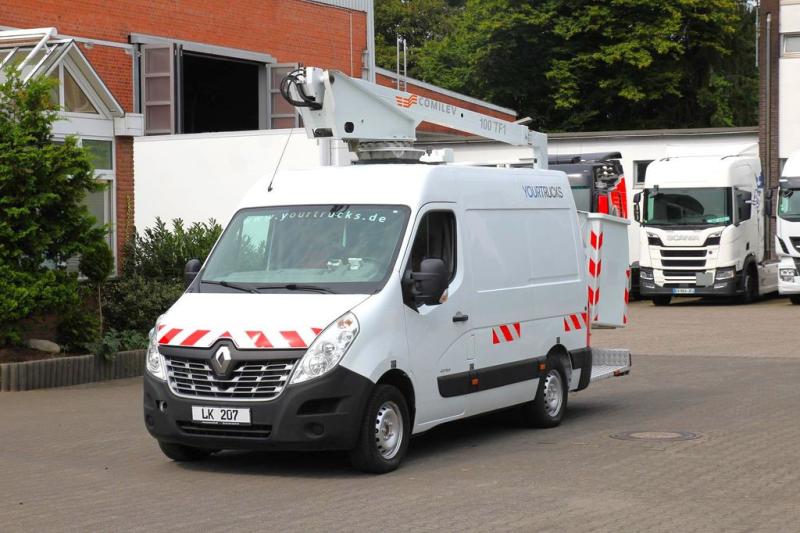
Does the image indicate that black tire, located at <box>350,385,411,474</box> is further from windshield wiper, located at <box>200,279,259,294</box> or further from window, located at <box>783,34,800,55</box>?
window, located at <box>783,34,800,55</box>

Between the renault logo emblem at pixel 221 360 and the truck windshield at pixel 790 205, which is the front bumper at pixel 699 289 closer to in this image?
the truck windshield at pixel 790 205

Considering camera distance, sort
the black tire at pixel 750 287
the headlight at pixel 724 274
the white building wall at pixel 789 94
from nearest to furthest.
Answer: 1. the headlight at pixel 724 274
2. the black tire at pixel 750 287
3. the white building wall at pixel 789 94

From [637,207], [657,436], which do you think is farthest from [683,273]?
[657,436]

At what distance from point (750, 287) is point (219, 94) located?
13.8 metres

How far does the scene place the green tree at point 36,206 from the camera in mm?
15703

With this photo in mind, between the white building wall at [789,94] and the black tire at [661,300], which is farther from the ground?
the white building wall at [789,94]

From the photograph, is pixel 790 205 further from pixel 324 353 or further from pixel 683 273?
pixel 324 353

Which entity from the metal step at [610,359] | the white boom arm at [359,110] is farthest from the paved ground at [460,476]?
the white boom arm at [359,110]

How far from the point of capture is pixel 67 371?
16062 mm

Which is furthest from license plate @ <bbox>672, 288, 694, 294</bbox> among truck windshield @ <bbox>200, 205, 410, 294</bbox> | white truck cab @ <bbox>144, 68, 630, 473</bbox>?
truck windshield @ <bbox>200, 205, 410, 294</bbox>

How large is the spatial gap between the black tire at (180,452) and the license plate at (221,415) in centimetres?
67

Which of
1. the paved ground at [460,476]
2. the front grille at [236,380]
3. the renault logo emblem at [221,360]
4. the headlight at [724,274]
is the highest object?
the headlight at [724,274]

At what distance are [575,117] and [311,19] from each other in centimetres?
2257

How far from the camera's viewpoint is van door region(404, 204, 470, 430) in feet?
33.7
